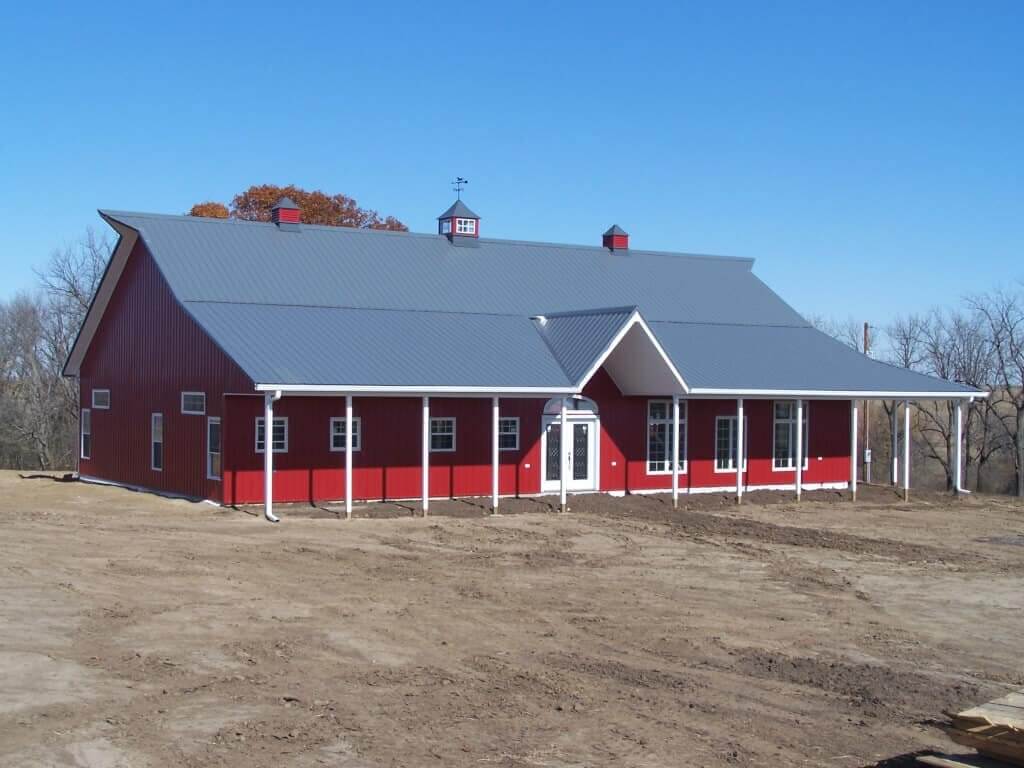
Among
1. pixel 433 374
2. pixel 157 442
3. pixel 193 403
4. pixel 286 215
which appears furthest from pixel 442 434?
pixel 286 215

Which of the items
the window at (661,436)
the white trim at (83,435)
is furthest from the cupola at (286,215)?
the window at (661,436)

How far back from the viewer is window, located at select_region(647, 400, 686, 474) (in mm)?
28672

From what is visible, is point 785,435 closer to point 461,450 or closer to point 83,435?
point 461,450

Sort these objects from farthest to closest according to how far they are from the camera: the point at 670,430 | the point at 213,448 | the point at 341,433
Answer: the point at 670,430, the point at 341,433, the point at 213,448

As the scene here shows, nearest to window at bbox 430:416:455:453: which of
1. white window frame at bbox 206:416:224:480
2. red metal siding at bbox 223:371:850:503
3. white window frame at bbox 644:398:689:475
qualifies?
red metal siding at bbox 223:371:850:503

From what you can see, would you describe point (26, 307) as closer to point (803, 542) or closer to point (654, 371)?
point (654, 371)

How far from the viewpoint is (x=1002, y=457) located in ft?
156

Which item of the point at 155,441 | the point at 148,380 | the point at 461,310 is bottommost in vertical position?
the point at 155,441

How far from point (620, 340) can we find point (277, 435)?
25.2ft

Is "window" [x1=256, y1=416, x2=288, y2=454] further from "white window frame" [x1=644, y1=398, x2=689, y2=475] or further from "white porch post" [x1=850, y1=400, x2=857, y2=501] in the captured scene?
"white porch post" [x1=850, y1=400, x2=857, y2=501]

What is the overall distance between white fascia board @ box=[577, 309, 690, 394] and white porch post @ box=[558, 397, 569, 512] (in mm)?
850

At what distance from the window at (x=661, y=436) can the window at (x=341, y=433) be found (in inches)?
293

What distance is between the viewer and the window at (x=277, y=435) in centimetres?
2384

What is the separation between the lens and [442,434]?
2592 centimetres
